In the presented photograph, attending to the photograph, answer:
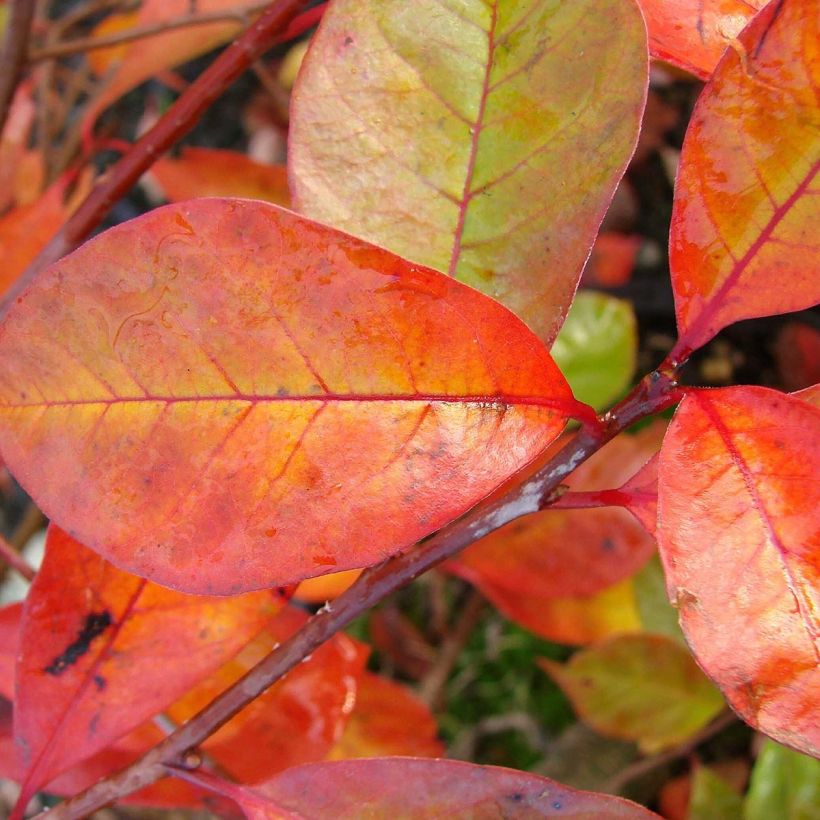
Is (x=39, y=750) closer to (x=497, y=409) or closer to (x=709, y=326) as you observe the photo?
(x=497, y=409)

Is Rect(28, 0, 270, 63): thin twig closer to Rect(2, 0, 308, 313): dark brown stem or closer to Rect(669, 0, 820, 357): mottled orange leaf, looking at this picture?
Rect(2, 0, 308, 313): dark brown stem

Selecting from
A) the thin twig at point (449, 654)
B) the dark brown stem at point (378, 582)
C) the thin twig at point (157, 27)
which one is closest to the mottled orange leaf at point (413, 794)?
the dark brown stem at point (378, 582)

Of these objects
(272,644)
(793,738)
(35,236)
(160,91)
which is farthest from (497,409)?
(160,91)

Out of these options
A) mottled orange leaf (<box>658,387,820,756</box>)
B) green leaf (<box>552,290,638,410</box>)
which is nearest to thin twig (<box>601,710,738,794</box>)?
green leaf (<box>552,290,638,410</box>)

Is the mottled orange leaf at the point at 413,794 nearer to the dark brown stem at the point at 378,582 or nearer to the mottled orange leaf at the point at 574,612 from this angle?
the dark brown stem at the point at 378,582

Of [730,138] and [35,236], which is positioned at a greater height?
[730,138]

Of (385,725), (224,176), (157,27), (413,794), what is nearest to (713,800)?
(385,725)
